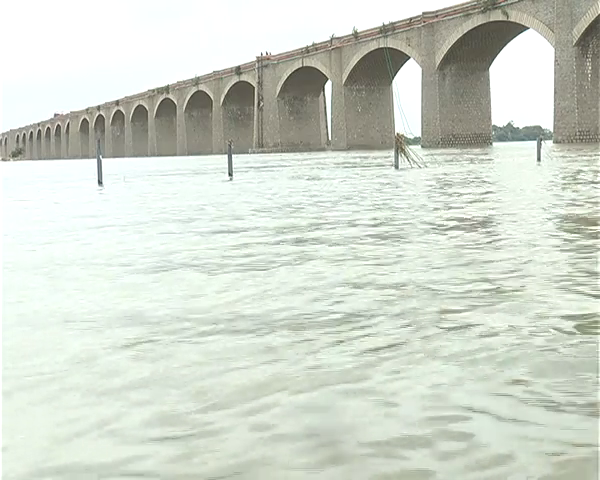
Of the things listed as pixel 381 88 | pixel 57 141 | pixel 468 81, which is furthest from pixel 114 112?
pixel 468 81

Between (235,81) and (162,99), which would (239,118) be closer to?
(235,81)

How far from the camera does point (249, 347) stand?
12.9ft

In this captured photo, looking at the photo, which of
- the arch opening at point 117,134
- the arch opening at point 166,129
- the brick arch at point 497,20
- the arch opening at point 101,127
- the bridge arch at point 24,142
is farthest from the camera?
the bridge arch at point 24,142

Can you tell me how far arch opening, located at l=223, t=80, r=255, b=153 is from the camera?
227 feet

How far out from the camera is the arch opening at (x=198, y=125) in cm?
7612

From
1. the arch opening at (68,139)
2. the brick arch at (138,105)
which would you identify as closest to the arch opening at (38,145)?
the arch opening at (68,139)

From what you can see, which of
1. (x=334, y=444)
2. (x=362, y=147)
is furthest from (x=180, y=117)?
(x=334, y=444)

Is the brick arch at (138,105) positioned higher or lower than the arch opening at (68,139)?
higher

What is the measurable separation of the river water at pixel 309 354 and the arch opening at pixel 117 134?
9133cm

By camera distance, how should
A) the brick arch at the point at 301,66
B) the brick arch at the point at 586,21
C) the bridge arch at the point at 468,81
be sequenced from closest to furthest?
the brick arch at the point at 586,21 → the bridge arch at the point at 468,81 → the brick arch at the point at 301,66

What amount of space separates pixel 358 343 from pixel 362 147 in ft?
162

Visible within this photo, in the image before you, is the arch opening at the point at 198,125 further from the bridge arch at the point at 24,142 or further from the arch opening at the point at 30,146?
the bridge arch at the point at 24,142

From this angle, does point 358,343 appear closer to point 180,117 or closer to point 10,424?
point 10,424

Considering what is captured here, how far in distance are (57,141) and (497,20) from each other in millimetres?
93512
